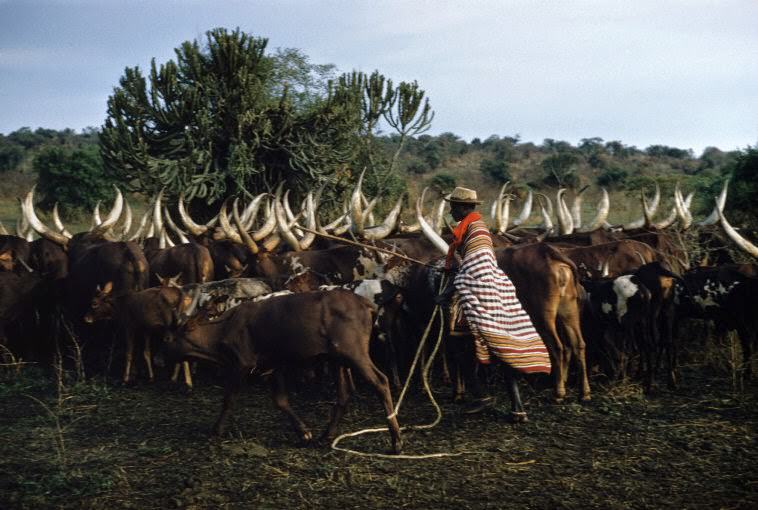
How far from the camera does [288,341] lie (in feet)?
19.6

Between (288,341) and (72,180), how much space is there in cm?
2270

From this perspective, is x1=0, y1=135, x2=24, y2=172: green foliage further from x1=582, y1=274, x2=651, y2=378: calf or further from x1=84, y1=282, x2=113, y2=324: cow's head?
x1=582, y1=274, x2=651, y2=378: calf

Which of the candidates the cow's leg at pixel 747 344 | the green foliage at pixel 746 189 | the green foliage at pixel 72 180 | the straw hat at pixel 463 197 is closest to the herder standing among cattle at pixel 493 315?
the straw hat at pixel 463 197

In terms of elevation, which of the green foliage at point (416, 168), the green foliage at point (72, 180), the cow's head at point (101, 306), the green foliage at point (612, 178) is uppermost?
the green foliage at point (416, 168)

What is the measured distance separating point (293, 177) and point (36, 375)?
11.0m

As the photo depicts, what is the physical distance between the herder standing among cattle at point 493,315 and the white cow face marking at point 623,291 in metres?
1.42

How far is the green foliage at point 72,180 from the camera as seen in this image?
25.9 meters

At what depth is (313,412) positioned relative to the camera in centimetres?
693

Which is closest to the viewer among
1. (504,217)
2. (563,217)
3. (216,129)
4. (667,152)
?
(563,217)

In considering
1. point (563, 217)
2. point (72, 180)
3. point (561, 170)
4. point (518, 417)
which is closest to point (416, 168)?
point (561, 170)

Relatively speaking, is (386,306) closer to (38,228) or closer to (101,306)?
(101,306)

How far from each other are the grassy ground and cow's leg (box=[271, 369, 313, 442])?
0.44ft

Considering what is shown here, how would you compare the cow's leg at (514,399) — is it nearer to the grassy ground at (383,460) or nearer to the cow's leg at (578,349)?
the grassy ground at (383,460)

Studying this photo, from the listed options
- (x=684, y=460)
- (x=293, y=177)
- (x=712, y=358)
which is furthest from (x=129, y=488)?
(x=293, y=177)
